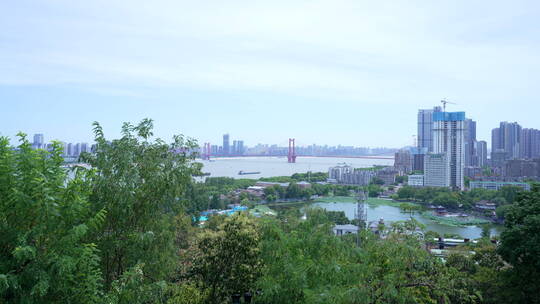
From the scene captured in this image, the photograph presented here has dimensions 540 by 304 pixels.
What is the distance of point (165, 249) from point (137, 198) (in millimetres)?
338

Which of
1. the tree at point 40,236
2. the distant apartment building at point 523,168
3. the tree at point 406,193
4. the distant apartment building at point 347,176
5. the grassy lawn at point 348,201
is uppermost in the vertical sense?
the tree at point 40,236

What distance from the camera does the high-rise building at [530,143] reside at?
117ft

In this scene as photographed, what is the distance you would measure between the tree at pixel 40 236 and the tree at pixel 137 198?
1.20ft

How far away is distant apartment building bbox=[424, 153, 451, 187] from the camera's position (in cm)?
2583


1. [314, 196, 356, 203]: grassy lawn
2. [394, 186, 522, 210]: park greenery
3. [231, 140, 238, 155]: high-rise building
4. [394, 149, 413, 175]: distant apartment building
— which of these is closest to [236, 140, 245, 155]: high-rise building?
[231, 140, 238, 155]: high-rise building

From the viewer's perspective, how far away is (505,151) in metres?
36.8

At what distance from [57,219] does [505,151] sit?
41.7 meters

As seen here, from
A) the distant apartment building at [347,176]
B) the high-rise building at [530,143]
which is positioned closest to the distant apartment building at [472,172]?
the distant apartment building at [347,176]

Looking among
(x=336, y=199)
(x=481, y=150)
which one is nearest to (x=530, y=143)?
(x=481, y=150)

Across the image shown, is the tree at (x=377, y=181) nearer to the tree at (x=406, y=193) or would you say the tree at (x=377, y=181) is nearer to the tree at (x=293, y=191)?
the tree at (x=406, y=193)

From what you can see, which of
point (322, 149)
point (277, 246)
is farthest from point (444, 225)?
point (322, 149)

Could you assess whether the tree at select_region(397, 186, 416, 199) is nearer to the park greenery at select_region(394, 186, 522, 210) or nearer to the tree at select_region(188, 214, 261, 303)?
the park greenery at select_region(394, 186, 522, 210)

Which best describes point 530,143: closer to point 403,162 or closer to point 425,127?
point 403,162

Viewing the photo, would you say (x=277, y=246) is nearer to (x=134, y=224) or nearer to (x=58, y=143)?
(x=134, y=224)
